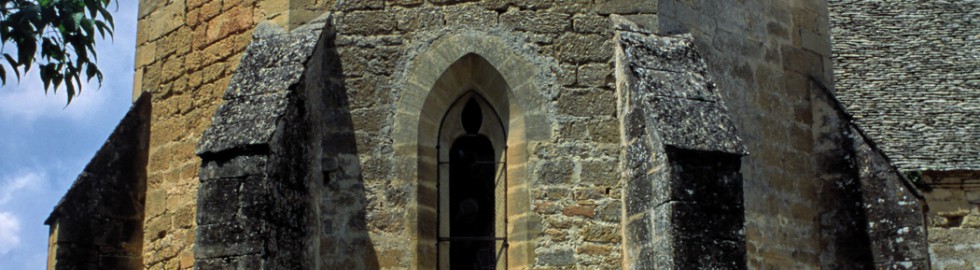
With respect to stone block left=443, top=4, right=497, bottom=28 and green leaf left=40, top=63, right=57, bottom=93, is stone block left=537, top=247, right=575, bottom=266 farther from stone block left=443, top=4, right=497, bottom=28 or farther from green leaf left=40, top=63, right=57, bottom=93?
green leaf left=40, top=63, right=57, bottom=93

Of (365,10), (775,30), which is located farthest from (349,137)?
(775,30)

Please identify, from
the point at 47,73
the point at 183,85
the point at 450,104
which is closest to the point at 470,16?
the point at 450,104

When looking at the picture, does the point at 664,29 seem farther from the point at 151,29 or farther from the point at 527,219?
the point at 151,29

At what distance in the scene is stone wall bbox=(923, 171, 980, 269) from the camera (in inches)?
684

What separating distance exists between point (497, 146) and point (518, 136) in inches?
11.7

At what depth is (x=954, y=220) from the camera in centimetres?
1748

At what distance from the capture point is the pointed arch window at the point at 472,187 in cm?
1019

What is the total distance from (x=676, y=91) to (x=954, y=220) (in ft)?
30.2

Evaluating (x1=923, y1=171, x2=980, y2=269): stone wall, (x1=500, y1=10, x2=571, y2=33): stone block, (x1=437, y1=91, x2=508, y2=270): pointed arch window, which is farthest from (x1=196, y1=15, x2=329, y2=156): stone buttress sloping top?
(x1=923, y1=171, x2=980, y2=269): stone wall

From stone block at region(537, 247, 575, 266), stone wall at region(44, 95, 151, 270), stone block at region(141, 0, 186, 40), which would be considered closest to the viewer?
stone block at region(537, 247, 575, 266)

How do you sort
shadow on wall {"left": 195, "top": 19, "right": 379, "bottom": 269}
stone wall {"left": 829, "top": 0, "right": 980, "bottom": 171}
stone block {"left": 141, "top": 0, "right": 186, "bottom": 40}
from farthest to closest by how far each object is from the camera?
stone wall {"left": 829, "top": 0, "right": 980, "bottom": 171}
stone block {"left": 141, "top": 0, "right": 186, "bottom": 40}
shadow on wall {"left": 195, "top": 19, "right": 379, "bottom": 269}

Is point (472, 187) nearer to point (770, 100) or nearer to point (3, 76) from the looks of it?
point (770, 100)

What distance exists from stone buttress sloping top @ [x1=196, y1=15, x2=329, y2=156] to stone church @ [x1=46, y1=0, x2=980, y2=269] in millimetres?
18

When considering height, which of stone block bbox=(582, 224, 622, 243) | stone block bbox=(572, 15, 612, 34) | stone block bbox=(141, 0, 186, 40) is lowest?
stone block bbox=(582, 224, 622, 243)
